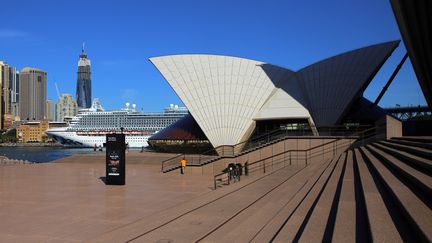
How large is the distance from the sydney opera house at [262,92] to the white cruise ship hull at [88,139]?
62.5 m

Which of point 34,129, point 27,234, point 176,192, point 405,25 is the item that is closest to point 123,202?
point 176,192

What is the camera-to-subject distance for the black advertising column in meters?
16.4

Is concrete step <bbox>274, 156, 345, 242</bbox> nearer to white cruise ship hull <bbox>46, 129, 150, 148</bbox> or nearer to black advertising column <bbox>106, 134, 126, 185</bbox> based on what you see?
black advertising column <bbox>106, 134, 126, 185</bbox>

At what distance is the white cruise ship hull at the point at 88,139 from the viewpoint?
9512 centimetres

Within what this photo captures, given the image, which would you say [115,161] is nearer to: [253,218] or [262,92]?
[253,218]

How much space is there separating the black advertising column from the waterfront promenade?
0.54m

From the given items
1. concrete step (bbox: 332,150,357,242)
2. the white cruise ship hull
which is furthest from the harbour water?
concrete step (bbox: 332,150,357,242)

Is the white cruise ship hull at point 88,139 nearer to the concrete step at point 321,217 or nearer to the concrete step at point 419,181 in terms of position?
the concrete step at point 321,217

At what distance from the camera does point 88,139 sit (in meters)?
102

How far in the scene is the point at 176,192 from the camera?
46.3 ft

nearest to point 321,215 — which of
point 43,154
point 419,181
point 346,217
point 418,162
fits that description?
point 346,217

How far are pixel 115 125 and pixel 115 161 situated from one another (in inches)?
3586

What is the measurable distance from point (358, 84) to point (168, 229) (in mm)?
24878

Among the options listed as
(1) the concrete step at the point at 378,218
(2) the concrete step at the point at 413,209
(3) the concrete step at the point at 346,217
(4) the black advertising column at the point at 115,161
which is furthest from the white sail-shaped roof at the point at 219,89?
(2) the concrete step at the point at 413,209
